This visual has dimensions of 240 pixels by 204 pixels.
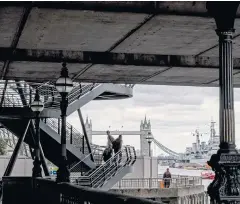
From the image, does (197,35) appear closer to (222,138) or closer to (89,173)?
(222,138)

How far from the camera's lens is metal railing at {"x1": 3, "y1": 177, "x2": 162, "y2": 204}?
732 cm

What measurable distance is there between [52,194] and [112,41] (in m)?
3.99

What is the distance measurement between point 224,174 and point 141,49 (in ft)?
21.8

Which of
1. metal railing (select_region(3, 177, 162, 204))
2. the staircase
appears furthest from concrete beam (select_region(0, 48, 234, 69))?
the staircase

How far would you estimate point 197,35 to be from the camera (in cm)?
1084

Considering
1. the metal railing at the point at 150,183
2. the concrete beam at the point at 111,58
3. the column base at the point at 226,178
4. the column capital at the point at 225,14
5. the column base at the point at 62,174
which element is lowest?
the metal railing at the point at 150,183

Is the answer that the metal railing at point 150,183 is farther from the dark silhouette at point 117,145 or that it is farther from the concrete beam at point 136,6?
the concrete beam at point 136,6

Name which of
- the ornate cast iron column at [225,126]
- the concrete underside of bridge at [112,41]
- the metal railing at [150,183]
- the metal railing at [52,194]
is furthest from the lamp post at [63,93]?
the metal railing at [150,183]

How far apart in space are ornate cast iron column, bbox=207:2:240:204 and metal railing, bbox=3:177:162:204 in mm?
884

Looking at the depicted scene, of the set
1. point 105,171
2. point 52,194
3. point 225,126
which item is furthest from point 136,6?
point 105,171

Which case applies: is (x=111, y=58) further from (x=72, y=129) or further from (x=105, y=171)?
(x=72, y=129)

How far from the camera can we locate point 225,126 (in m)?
6.80

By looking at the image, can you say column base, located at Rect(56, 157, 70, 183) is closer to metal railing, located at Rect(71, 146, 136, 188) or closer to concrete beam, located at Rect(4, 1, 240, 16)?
concrete beam, located at Rect(4, 1, 240, 16)

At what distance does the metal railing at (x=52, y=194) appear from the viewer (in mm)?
7324
